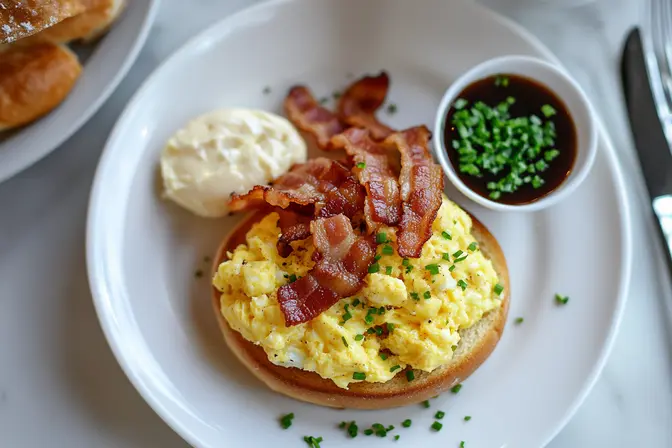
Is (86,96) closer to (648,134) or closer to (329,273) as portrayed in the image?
(329,273)

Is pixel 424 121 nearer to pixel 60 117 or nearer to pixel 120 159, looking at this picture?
pixel 120 159

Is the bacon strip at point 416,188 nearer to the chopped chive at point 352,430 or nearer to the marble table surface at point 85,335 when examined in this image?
the chopped chive at point 352,430

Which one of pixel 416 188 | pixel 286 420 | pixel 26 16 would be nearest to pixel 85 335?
pixel 286 420

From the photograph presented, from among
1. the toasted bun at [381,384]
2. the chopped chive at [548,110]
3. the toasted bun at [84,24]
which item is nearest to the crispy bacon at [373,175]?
the toasted bun at [381,384]

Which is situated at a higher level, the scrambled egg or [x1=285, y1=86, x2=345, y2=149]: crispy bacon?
[x1=285, y1=86, x2=345, y2=149]: crispy bacon

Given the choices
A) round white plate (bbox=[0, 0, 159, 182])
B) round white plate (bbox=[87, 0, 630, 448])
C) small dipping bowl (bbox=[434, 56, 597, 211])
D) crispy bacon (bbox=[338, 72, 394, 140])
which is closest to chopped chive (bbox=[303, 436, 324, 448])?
round white plate (bbox=[87, 0, 630, 448])

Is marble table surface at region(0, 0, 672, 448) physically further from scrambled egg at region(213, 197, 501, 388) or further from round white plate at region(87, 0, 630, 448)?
scrambled egg at region(213, 197, 501, 388)

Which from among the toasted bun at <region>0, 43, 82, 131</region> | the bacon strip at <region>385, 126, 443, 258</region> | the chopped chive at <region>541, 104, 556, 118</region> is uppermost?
the toasted bun at <region>0, 43, 82, 131</region>
